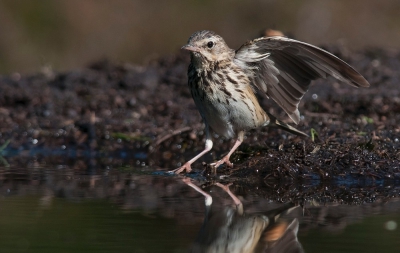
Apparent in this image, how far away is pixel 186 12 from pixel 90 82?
26.7ft

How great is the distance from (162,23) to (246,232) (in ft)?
50.2

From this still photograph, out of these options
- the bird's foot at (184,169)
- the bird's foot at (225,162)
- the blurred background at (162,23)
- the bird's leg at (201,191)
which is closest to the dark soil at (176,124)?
the bird's foot at (225,162)

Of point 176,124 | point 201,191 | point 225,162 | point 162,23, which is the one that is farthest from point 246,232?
point 162,23

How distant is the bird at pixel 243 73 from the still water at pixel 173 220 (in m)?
0.88

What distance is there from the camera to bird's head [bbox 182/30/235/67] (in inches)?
335

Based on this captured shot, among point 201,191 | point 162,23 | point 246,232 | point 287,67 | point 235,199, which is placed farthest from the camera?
point 162,23

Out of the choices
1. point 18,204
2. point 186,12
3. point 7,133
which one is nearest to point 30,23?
point 186,12

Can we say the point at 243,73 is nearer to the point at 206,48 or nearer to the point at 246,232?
the point at 206,48

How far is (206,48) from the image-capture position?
8.55 meters

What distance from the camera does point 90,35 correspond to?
20250 mm

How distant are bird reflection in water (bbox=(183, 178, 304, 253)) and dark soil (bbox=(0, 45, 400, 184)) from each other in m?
1.69

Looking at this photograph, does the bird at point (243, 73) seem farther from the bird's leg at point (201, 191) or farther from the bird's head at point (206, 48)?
the bird's leg at point (201, 191)

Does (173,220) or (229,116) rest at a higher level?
(229,116)

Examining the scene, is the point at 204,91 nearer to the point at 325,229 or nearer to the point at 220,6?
the point at 325,229
